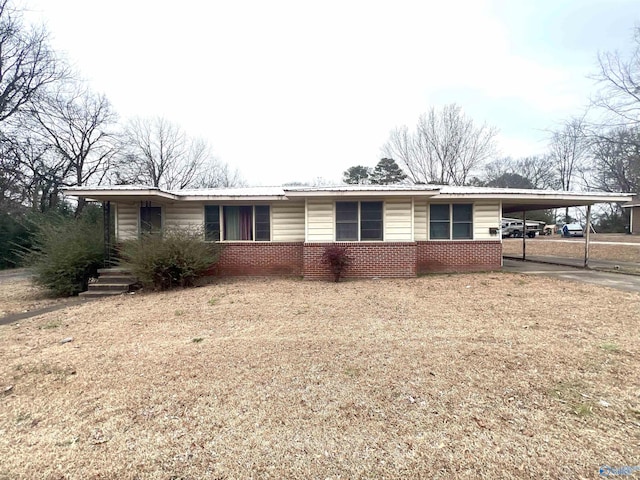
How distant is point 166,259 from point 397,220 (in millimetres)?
6647

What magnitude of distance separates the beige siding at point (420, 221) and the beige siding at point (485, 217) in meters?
1.69

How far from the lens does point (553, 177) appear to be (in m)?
43.7

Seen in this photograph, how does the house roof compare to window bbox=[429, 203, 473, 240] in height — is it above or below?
above

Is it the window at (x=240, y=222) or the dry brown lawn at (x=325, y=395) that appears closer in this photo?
the dry brown lawn at (x=325, y=395)

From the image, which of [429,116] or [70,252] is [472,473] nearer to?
[70,252]

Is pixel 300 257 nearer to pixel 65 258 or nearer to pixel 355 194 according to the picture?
pixel 355 194

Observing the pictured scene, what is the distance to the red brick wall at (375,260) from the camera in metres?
9.45

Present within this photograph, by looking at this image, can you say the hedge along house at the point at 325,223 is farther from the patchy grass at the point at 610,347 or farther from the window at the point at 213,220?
the patchy grass at the point at 610,347

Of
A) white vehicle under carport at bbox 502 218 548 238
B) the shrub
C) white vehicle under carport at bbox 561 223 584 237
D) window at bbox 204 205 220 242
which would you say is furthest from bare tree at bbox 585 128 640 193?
window at bbox 204 205 220 242

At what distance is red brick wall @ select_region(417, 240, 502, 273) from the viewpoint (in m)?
10.4

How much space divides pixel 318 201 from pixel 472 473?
8143 millimetres

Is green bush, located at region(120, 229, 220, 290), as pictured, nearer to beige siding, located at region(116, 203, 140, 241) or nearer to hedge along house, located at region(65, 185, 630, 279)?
hedge along house, located at region(65, 185, 630, 279)

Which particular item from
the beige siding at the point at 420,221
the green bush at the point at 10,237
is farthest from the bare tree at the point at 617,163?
the green bush at the point at 10,237

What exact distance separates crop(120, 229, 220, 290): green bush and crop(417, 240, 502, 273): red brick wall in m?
7.02
